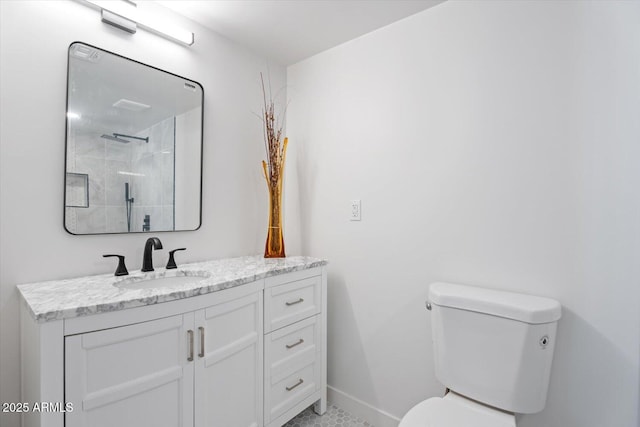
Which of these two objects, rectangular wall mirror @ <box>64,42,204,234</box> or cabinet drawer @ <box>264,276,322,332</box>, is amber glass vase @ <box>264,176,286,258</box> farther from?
rectangular wall mirror @ <box>64,42,204,234</box>

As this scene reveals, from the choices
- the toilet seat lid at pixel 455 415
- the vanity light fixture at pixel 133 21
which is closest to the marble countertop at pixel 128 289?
the toilet seat lid at pixel 455 415

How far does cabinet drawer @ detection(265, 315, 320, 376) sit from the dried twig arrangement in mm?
850

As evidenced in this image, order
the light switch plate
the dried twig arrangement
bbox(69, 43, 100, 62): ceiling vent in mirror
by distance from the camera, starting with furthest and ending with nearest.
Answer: the dried twig arrangement < the light switch plate < bbox(69, 43, 100, 62): ceiling vent in mirror

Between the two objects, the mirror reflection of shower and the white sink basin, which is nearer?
the white sink basin

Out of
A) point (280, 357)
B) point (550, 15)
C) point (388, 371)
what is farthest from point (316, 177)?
point (550, 15)

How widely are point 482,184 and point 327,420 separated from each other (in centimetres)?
150

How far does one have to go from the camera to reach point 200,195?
1.75 meters

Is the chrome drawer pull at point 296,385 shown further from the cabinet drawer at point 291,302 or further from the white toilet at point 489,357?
the white toilet at point 489,357

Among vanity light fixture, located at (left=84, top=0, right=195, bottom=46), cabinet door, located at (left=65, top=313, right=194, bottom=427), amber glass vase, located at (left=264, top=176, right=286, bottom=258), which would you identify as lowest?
cabinet door, located at (left=65, top=313, right=194, bottom=427)

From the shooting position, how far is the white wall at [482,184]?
1.15 metres

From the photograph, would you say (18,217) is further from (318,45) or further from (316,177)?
(318,45)

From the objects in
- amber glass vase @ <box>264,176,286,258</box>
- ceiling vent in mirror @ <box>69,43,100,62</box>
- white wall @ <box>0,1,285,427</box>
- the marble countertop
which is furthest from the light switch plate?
ceiling vent in mirror @ <box>69,43,100,62</box>

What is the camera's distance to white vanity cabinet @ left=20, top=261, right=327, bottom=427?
0.91m

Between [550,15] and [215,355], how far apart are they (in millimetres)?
1895
